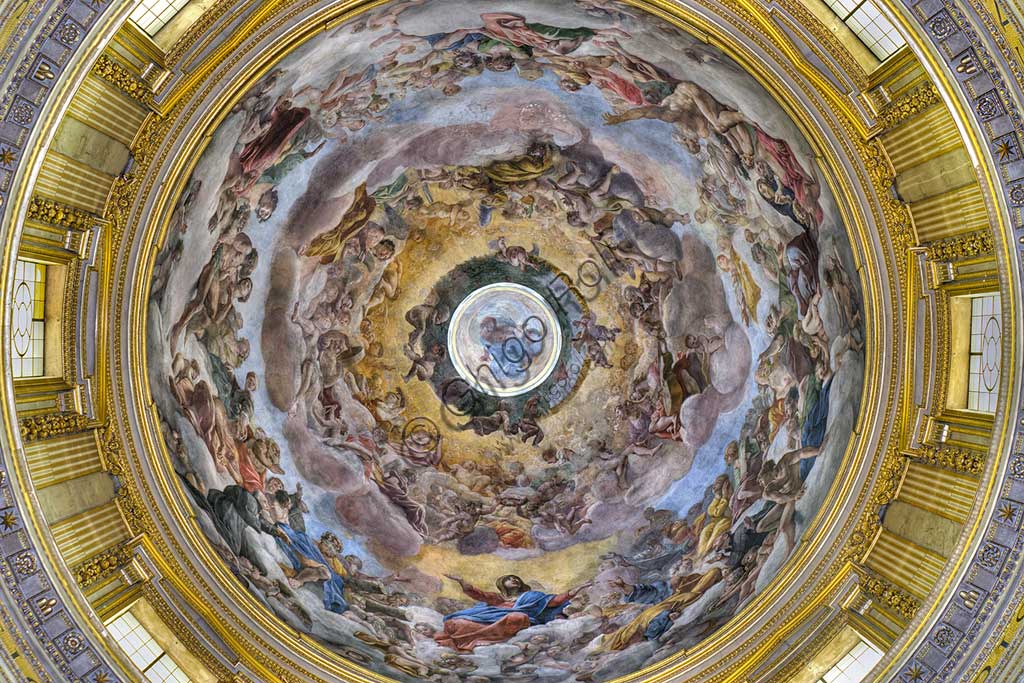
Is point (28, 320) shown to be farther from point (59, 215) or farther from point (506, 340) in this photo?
point (506, 340)

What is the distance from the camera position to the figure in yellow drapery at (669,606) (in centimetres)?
2009

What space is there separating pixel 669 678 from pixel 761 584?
105 inches

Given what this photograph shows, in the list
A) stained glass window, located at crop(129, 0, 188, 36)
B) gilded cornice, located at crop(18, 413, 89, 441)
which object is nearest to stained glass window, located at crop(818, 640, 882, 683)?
gilded cornice, located at crop(18, 413, 89, 441)

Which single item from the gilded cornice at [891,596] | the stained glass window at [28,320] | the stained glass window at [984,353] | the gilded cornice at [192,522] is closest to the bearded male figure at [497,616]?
the gilded cornice at [192,522]

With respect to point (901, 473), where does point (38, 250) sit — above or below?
above

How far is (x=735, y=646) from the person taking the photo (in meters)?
19.1

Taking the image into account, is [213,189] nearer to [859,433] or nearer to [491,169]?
[491,169]

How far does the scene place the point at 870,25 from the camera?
1539 cm

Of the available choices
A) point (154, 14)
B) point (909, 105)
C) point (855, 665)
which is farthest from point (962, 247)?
point (154, 14)

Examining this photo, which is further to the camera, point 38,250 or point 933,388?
point 933,388

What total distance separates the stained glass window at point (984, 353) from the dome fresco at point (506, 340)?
7.50 feet

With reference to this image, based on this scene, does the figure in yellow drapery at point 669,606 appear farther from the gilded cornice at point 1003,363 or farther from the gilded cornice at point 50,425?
the gilded cornice at point 50,425

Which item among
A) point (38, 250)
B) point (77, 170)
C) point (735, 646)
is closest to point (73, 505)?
point (38, 250)

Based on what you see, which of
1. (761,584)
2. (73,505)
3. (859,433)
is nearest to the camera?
(73,505)
